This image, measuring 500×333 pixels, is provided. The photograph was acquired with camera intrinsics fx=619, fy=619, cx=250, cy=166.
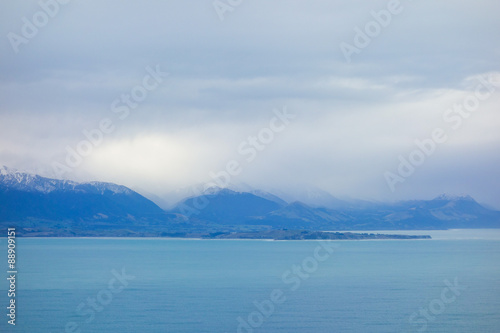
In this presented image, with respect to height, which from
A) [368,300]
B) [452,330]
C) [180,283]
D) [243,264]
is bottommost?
[452,330]

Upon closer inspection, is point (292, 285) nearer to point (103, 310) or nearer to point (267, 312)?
point (267, 312)

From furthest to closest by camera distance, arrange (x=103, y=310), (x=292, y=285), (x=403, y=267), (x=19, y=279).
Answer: (x=403, y=267)
(x=19, y=279)
(x=292, y=285)
(x=103, y=310)

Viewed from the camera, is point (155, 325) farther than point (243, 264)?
No

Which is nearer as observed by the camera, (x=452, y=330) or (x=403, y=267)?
(x=452, y=330)

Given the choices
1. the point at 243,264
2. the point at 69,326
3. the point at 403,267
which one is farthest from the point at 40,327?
the point at 403,267

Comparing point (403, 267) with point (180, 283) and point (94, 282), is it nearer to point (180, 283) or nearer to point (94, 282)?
point (180, 283)

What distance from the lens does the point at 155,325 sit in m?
51.8

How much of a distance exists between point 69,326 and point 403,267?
7180 centimetres

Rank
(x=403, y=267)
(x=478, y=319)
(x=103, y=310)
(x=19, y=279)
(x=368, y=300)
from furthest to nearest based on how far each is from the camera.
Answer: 1. (x=403, y=267)
2. (x=19, y=279)
3. (x=368, y=300)
4. (x=103, y=310)
5. (x=478, y=319)

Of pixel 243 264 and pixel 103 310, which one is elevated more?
pixel 243 264

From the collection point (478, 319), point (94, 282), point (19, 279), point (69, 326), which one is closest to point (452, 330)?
point (478, 319)

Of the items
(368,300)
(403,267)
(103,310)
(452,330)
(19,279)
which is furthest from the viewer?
(403,267)

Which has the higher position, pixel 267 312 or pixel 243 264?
pixel 243 264

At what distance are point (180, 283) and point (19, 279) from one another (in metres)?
22.8
